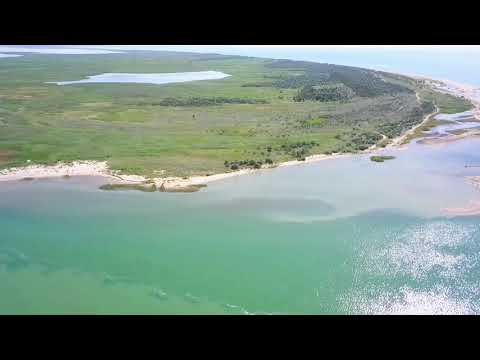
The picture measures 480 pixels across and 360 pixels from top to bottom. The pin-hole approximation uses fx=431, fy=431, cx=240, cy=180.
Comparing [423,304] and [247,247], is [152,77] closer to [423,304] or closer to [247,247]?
[247,247]

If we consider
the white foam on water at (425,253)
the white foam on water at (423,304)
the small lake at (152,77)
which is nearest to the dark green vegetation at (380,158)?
the white foam on water at (425,253)

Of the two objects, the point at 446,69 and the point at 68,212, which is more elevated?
the point at 446,69

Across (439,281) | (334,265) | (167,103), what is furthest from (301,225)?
(167,103)

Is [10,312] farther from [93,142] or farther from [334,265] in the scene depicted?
[93,142]

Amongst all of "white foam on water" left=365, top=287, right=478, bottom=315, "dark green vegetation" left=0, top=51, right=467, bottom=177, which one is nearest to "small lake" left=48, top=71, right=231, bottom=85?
"dark green vegetation" left=0, top=51, right=467, bottom=177

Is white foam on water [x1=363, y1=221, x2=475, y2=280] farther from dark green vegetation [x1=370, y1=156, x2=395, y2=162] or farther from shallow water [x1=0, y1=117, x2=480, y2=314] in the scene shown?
dark green vegetation [x1=370, y1=156, x2=395, y2=162]

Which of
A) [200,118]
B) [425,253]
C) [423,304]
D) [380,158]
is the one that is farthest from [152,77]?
[423,304]
